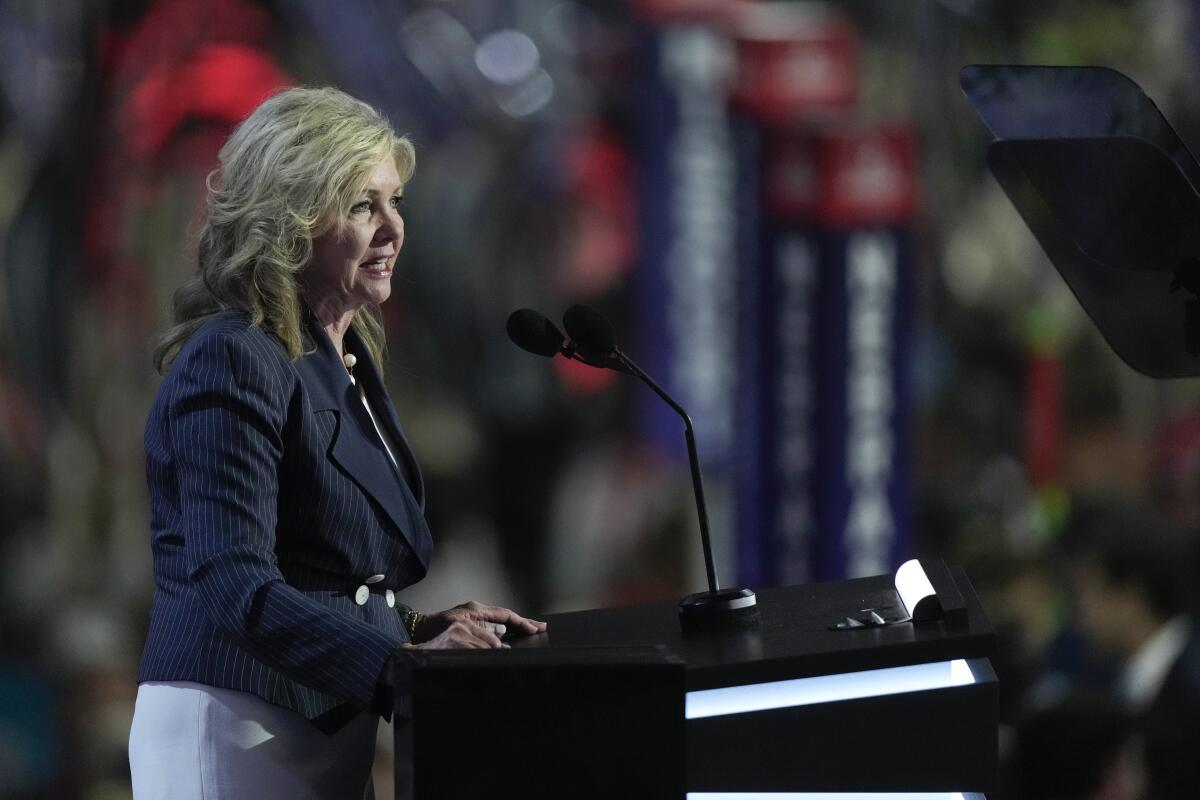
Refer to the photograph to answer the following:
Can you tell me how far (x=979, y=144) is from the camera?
14.0 feet

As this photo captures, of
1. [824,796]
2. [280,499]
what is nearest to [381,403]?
[280,499]

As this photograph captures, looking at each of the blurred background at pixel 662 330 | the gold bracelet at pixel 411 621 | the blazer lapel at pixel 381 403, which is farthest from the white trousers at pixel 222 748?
the blurred background at pixel 662 330

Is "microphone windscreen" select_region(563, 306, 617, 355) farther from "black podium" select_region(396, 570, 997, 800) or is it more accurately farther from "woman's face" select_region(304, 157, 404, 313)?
"black podium" select_region(396, 570, 997, 800)

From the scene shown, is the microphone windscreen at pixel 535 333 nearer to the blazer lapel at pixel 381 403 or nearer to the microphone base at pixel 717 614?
the blazer lapel at pixel 381 403

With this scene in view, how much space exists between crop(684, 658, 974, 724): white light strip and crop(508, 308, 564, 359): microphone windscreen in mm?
535

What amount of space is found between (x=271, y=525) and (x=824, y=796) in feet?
2.08

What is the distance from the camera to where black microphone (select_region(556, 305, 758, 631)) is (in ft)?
5.78

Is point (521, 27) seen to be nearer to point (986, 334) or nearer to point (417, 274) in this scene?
point (417, 274)

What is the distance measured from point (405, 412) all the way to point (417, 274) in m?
0.35

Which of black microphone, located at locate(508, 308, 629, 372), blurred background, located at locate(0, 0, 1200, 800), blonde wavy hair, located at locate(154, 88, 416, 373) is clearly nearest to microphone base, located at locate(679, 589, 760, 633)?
black microphone, located at locate(508, 308, 629, 372)

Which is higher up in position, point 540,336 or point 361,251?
point 361,251

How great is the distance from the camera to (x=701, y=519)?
1.90 m

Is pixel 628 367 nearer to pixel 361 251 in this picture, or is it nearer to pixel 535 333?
pixel 535 333

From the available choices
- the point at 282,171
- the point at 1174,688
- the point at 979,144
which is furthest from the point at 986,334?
the point at 282,171
